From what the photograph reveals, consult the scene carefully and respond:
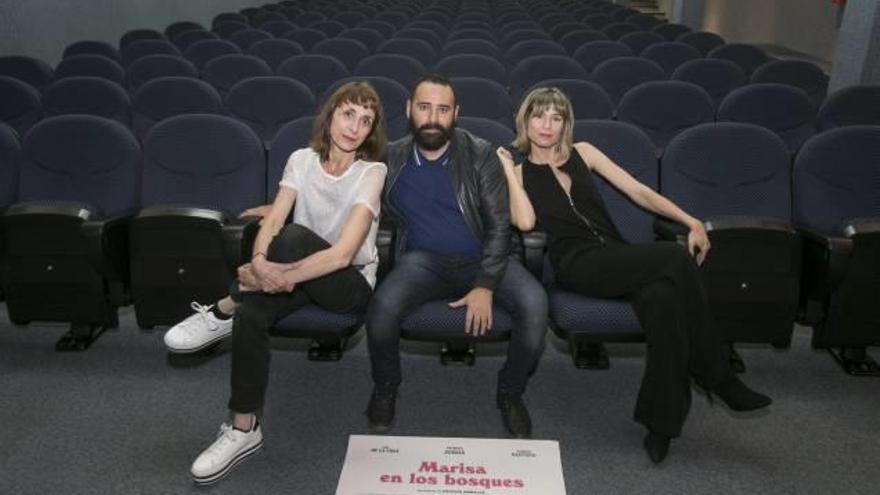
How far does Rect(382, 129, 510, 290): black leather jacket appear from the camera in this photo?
91.7 inches

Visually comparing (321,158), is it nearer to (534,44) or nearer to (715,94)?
(715,94)

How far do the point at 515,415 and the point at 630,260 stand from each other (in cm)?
65

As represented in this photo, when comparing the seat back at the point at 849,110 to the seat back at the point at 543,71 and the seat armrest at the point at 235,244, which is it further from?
the seat armrest at the point at 235,244

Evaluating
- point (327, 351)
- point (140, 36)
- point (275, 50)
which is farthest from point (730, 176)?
point (140, 36)

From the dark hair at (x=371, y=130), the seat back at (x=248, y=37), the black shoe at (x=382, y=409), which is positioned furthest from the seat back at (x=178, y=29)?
the black shoe at (x=382, y=409)

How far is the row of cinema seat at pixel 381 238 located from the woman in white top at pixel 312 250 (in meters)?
0.09

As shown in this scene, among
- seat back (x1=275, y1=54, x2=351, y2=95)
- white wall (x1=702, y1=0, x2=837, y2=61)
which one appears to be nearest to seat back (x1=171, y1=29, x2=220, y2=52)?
seat back (x1=275, y1=54, x2=351, y2=95)

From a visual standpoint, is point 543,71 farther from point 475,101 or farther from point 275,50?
point 275,50

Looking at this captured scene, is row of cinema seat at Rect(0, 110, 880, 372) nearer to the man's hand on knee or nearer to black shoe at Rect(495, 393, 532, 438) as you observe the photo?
the man's hand on knee

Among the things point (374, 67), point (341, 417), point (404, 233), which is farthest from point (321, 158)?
point (374, 67)

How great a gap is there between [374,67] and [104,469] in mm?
3650

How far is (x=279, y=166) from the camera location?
2895 mm

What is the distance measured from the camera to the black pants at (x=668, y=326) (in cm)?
204

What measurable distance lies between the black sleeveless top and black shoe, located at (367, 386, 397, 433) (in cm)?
74
